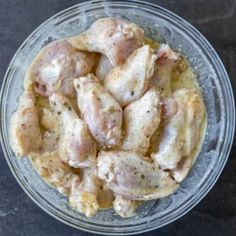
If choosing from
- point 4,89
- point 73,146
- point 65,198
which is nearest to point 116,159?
point 73,146

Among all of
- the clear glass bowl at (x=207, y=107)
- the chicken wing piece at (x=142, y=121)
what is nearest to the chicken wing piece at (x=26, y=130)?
the clear glass bowl at (x=207, y=107)

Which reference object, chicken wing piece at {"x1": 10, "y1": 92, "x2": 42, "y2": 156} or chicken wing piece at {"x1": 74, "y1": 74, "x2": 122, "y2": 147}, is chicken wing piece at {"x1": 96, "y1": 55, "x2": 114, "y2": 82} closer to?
chicken wing piece at {"x1": 74, "y1": 74, "x2": 122, "y2": 147}

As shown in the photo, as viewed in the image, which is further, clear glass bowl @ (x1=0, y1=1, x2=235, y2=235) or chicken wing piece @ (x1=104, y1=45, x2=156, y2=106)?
clear glass bowl @ (x1=0, y1=1, x2=235, y2=235)

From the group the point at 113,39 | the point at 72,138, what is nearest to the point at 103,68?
the point at 113,39

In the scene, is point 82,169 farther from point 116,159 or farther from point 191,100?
point 191,100

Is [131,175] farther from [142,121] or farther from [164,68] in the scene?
[164,68]

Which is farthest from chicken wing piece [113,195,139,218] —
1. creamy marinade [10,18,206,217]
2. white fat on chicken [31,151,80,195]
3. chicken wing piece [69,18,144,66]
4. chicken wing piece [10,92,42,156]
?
chicken wing piece [69,18,144,66]
